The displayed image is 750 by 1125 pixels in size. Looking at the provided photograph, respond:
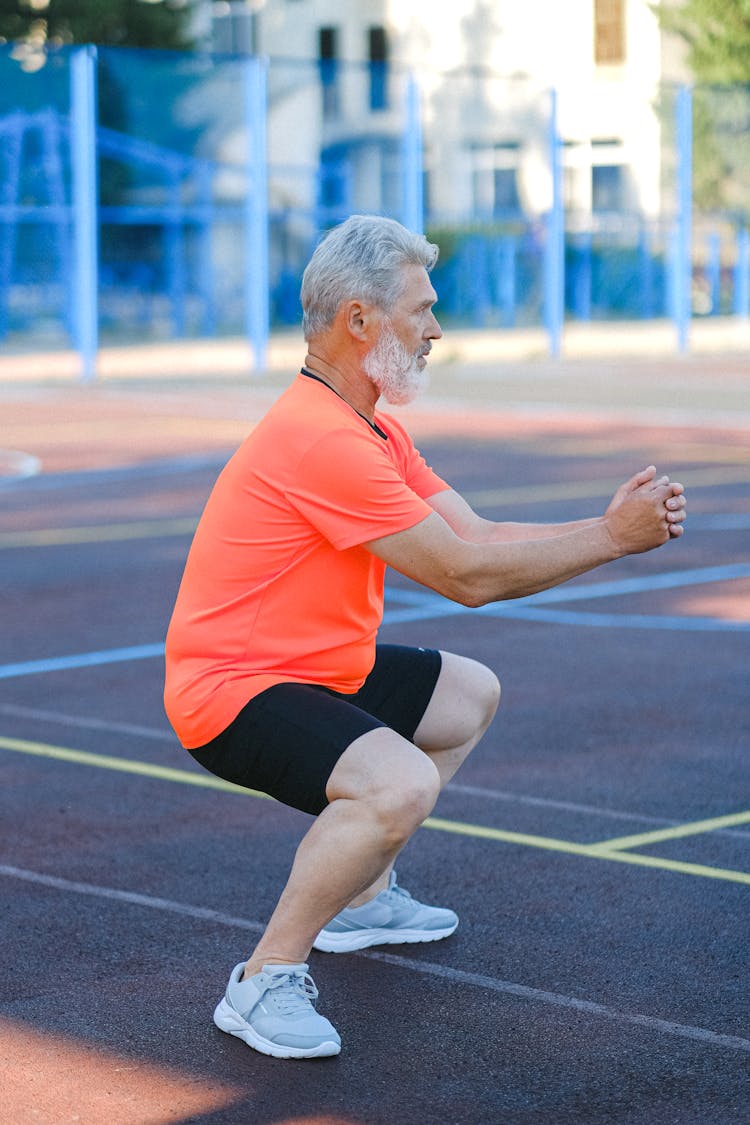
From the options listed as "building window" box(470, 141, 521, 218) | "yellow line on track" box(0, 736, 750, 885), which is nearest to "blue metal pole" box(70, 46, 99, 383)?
"building window" box(470, 141, 521, 218)

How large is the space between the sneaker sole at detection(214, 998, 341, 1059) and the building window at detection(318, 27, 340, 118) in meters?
44.2

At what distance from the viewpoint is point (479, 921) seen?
528cm

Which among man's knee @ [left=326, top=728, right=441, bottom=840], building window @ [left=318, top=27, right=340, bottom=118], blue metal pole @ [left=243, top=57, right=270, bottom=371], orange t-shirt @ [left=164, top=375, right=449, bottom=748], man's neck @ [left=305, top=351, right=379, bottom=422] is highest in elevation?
building window @ [left=318, top=27, right=340, bottom=118]

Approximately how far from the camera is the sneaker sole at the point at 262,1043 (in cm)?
427

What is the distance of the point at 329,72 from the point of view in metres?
49.2

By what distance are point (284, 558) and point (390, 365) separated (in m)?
0.49

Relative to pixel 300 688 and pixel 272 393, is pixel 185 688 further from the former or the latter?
pixel 272 393

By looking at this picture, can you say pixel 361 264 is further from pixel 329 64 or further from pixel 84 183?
pixel 329 64

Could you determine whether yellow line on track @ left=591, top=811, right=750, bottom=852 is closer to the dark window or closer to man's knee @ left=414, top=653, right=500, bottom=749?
man's knee @ left=414, top=653, right=500, bottom=749

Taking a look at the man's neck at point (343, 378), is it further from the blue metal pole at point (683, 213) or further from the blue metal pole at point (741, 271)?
the blue metal pole at point (741, 271)

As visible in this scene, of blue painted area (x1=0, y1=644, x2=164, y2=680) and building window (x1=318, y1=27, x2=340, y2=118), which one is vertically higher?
building window (x1=318, y1=27, x2=340, y2=118)

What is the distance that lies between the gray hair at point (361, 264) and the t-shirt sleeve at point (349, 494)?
0.32 meters

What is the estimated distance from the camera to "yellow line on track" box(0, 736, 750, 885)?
18.9ft

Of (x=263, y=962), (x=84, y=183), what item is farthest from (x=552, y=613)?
(x=84, y=183)
